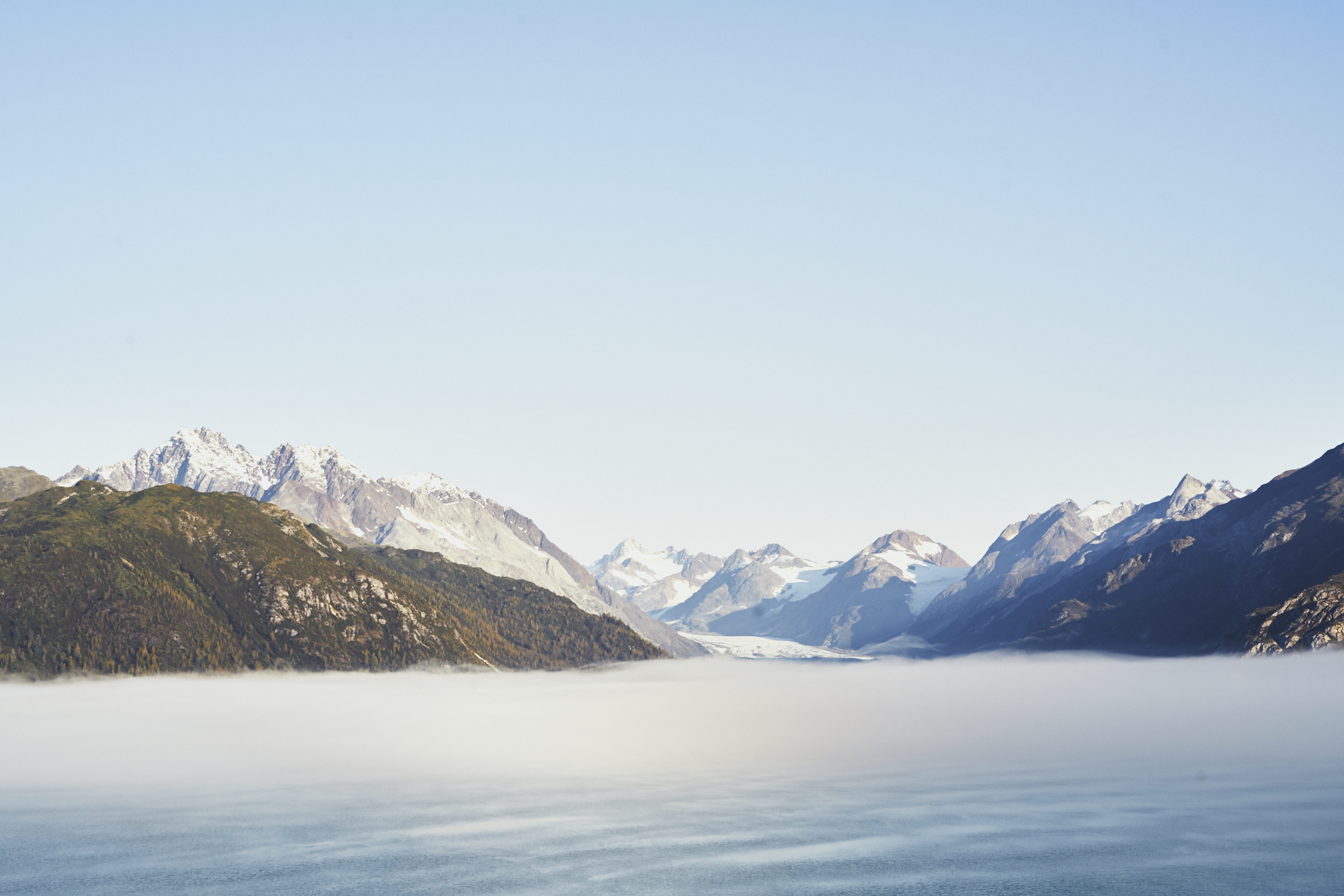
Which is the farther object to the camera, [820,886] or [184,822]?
[184,822]

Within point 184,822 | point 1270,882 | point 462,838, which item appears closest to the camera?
point 1270,882

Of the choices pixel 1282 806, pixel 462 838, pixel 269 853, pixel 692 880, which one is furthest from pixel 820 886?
pixel 1282 806

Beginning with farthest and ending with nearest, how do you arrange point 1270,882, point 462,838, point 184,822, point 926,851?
point 184,822, point 462,838, point 926,851, point 1270,882

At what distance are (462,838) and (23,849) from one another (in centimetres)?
6109

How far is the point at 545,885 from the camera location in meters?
146

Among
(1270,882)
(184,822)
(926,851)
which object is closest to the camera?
(1270,882)

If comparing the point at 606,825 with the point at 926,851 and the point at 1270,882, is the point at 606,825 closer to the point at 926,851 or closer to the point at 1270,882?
the point at 926,851

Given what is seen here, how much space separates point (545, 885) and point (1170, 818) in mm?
106519

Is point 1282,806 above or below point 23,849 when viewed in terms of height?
below

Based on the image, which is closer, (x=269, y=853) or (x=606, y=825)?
(x=269, y=853)

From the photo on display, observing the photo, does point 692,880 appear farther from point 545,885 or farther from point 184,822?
point 184,822

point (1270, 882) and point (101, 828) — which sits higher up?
point (101, 828)

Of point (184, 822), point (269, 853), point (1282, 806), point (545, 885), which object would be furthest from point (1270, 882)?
point (184, 822)

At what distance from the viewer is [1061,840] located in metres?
174
